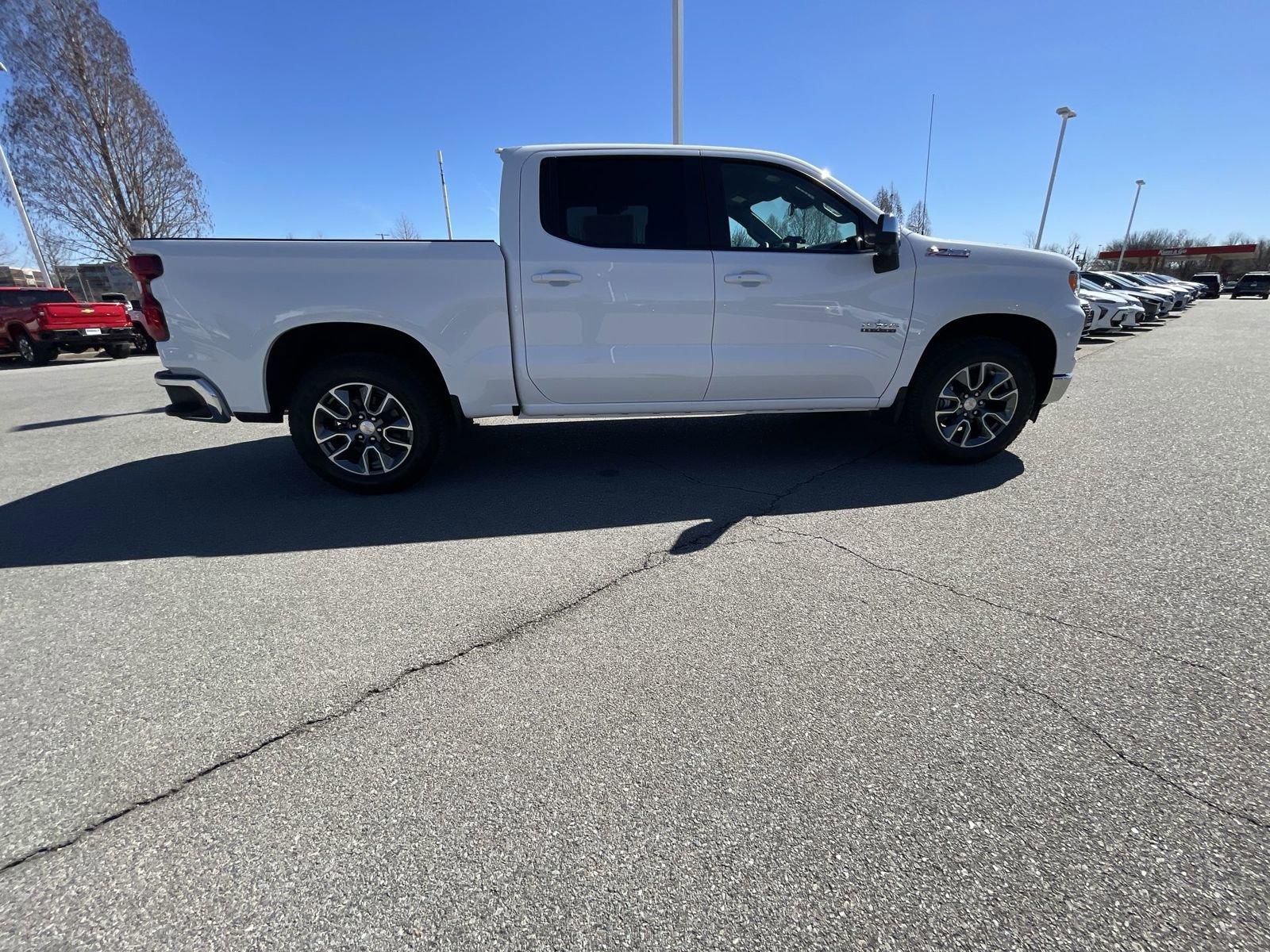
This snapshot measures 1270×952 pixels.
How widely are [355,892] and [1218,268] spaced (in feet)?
325

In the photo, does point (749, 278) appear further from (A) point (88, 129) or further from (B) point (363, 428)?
(A) point (88, 129)

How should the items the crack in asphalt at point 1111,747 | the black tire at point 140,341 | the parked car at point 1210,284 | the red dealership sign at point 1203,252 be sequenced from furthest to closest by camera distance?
the red dealership sign at point 1203,252 < the parked car at point 1210,284 < the black tire at point 140,341 < the crack in asphalt at point 1111,747

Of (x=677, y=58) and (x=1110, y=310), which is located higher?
(x=677, y=58)

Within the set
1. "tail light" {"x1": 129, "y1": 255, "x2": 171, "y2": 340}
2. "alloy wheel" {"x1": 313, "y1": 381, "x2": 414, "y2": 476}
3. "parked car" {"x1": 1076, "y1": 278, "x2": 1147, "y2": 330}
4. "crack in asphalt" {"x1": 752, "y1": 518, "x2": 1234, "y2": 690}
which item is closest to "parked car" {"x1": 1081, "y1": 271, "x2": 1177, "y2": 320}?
"parked car" {"x1": 1076, "y1": 278, "x2": 1147, "y2": 330}

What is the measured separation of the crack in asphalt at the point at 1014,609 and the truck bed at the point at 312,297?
2.35 metres

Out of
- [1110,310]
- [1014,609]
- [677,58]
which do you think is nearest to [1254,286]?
[1110,310]

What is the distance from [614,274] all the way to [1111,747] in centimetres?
336

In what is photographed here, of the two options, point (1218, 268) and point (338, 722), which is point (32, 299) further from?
point (1218, 268)

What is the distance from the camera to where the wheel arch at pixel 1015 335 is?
4.38 m

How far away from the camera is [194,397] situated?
3.87 metres

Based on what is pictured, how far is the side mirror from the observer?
150 inches

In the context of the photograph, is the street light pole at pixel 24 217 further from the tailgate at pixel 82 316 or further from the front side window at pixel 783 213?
the front side window at pixel 783 213

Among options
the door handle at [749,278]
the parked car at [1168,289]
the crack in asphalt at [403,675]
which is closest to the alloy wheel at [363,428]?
the crack in asphalt at [403,675]

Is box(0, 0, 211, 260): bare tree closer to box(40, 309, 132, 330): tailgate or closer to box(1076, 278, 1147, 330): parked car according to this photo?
box(40, 309, 132, 330): tailgate
